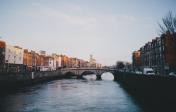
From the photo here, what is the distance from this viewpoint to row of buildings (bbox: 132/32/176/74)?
46975 millimetres

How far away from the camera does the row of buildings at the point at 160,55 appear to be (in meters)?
47.0

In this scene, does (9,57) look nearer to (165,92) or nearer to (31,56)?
(31,56)

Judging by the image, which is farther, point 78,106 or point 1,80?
point 1,80

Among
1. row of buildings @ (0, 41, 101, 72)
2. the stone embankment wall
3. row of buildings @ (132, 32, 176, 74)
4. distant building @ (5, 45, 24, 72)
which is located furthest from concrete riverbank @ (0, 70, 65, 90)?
row of buildings @ (132, 32, 176, 74)

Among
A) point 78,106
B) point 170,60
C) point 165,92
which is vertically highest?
point 170,60

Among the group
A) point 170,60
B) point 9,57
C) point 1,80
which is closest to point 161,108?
point 170,60

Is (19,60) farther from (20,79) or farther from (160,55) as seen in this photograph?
(160,55)

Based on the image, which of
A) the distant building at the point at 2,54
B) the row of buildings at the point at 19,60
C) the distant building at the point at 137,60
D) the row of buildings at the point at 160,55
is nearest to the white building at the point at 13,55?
the row of buildings at the point at 19,60

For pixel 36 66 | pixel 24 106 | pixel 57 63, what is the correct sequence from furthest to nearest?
pixel 57 63
pixel 36 66
pixel 24 106

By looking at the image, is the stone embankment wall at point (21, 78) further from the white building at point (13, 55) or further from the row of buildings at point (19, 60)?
the white building at point (13, 55)

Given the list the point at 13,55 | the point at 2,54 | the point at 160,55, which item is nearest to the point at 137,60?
the point at 160,55

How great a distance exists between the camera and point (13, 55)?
9306 centimetres

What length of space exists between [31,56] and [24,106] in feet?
287

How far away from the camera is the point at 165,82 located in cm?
2334
